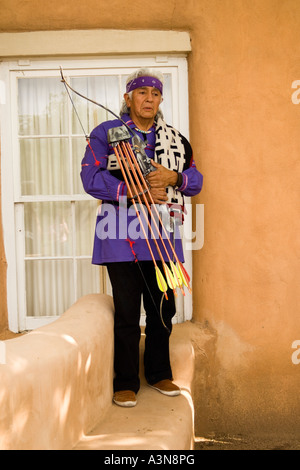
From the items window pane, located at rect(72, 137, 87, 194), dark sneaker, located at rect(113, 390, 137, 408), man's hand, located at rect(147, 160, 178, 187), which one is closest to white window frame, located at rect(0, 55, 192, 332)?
window pane, located at rect(72, 137, 87, 194)

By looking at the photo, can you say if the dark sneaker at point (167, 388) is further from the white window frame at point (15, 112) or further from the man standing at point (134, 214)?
the white window frame at point (15, 112)

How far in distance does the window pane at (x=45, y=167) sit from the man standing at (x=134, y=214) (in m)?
0.95

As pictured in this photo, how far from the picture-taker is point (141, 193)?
279cm

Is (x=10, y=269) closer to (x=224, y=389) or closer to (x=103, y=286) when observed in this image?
(x=103, y=286)

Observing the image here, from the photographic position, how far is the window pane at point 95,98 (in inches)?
150

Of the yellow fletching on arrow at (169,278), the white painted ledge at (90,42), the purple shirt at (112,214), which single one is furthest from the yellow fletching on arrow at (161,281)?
the white painted ledge at (90,42)

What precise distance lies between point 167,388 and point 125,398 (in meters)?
0.29

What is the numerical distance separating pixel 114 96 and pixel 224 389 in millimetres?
2252

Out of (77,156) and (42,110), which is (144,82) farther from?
(42,110)

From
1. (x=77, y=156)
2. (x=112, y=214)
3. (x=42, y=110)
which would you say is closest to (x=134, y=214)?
(x=112, y=214)

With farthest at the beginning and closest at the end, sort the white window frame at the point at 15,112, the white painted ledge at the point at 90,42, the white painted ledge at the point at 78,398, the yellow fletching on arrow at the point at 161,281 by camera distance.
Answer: the white window frame at the point at 15,112, the white painted ledge at the point at 90,42, the yellow fletching on arrow at the point at 161,281, the white painted ledge at the point at 78,398

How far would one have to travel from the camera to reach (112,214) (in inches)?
114

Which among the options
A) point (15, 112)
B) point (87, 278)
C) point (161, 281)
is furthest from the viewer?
point (87, 278)
